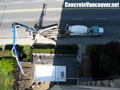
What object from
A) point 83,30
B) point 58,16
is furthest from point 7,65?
point 83,30

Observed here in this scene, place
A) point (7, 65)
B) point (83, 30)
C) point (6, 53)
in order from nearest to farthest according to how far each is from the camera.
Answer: point (7, 65) < point (83, 30) < point (6, 53)

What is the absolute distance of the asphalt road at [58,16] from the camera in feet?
70.4

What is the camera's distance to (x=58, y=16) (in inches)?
883

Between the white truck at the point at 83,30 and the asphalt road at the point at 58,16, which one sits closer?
the white truck at the point at 83,30

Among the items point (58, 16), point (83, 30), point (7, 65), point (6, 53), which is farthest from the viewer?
point (58, 16)

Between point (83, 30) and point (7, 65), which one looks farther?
point (83, 30)

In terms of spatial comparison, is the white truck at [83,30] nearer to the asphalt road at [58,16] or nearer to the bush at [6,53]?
the asphalt road at [58,16]

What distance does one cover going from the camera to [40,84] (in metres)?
20.6

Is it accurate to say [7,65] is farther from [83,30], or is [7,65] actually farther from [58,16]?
[83,30]

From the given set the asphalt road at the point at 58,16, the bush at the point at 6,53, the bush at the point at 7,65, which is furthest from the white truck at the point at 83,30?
the bush at the point at 7,65

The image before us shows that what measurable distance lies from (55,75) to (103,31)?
1016cm

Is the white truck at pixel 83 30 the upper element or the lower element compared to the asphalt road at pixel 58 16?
lower

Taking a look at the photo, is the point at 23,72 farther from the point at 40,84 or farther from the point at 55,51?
the point at 55,51

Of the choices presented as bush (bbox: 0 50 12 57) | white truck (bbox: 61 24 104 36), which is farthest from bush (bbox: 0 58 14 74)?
white truck (bbox: 61 24 104 36)
